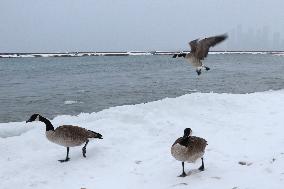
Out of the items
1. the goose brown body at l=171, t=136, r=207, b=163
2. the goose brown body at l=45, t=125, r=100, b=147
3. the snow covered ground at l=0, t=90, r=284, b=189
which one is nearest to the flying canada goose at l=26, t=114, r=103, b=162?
the goose brown body at l=45, t=125, r=100, b=147

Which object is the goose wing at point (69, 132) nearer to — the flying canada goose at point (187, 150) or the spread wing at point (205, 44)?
the flying canada goose at point (187, 150)

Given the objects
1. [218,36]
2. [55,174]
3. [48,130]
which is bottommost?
[55,174]

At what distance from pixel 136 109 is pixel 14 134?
4261 mm

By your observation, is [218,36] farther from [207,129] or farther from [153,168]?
[153,168]

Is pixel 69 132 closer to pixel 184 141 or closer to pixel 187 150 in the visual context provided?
pixel 184 141

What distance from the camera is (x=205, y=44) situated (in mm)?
13539

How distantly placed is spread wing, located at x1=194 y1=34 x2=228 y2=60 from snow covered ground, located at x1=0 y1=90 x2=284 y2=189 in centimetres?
217

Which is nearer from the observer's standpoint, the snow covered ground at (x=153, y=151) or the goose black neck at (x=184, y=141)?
the snow covered ground at (x=153, y=151)

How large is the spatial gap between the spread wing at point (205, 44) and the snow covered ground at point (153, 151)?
2167mm

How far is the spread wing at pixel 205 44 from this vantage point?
12625 mm

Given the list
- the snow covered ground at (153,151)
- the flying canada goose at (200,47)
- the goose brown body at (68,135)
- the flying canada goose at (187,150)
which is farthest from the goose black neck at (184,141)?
the flying canada goose at (200,47)

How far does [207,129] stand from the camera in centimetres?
1270

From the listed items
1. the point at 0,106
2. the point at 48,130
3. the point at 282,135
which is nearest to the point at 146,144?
the point at 48,130

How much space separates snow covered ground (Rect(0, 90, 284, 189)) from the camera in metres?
8.45
